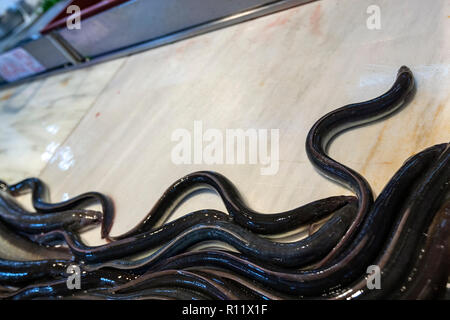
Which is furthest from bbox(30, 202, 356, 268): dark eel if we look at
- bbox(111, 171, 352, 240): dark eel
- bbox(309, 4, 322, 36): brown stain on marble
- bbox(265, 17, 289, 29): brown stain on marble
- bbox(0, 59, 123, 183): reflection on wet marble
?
bbox(265, 17, 289, 29): brown stain on marble

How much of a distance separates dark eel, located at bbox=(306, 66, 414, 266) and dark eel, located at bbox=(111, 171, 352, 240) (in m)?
0.13

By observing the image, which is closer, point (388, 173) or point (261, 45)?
point (388, 173)

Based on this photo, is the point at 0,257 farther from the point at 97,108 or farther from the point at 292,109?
the point at 292,109

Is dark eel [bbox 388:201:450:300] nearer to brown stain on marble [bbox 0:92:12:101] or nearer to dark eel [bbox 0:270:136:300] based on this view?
dark eel [bbox 0:270:136:300]

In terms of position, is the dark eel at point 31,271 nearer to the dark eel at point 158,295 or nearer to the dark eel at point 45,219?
the dark eel at point 45,219

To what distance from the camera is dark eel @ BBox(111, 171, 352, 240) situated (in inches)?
55.9

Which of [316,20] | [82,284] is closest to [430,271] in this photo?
[82,284]

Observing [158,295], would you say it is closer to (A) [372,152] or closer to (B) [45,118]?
(A) [372,152]

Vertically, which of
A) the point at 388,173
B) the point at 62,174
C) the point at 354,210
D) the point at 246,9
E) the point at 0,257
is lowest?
the point at 0,257

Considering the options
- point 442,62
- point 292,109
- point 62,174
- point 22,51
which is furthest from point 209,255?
point 22,51

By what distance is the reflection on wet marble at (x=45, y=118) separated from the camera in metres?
2.77

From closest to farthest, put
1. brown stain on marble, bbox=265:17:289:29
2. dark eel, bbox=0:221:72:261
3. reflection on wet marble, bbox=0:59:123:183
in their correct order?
dark eel, bbox=0:221:72:261 < brown stain on marble, bbox=265:17:289:29 < reflection on wet marble, bbox=0:59:123:183
